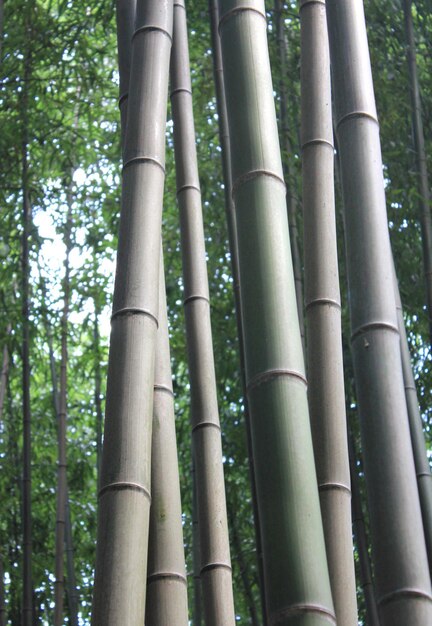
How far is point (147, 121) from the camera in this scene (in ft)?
5.89

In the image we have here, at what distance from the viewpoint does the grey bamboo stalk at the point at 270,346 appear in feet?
4.43

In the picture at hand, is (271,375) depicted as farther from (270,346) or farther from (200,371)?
(200,371)

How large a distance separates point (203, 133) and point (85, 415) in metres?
2.17

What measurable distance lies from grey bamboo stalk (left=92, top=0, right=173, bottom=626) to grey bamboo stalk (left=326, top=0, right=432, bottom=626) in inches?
12.7

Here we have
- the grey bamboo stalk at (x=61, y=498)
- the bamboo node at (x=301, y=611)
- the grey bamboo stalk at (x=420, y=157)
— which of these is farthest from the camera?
the grey bamboo stalk at (x=61, y=498)

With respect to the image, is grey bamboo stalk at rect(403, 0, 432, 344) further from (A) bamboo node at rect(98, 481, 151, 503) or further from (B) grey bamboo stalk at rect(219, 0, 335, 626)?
(A) bamboo node at rect(98, 481, 151, 503)

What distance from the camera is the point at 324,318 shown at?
1882 mm

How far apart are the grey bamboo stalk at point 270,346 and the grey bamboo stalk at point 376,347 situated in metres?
0.09

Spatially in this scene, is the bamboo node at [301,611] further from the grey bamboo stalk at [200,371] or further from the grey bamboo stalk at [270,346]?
the grey bamboo stalk at [200,371]

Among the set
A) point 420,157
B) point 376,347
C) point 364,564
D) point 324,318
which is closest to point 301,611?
point 376,347

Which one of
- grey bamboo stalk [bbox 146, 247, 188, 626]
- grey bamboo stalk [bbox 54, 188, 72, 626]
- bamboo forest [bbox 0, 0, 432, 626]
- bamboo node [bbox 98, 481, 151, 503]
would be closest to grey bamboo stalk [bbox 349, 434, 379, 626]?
bamboo forest [bbox 0, 0, 432, 626]

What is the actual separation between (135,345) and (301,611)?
19.9 inches

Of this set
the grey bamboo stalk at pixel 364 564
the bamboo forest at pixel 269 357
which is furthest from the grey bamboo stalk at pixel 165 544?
the grey bamboo stalk at pixel 364 564

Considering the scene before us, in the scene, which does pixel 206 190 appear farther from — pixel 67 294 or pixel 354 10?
pixel 354 10
